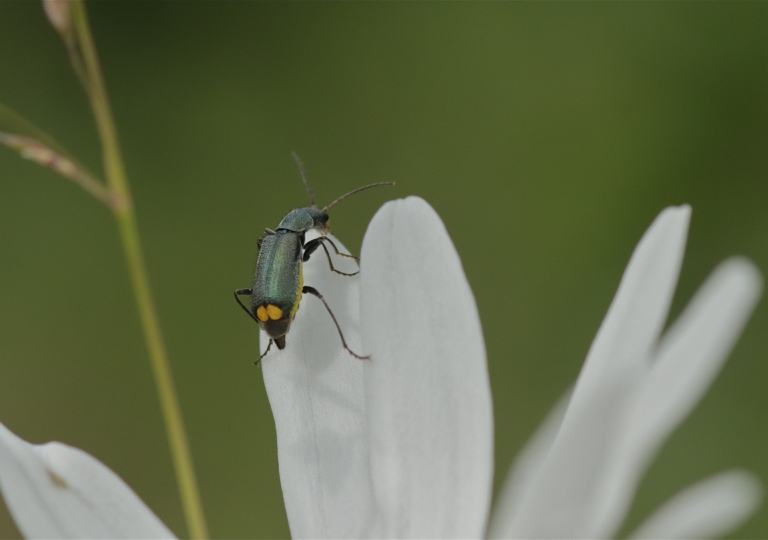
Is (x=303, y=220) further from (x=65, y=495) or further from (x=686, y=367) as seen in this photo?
(x=686, y=367)

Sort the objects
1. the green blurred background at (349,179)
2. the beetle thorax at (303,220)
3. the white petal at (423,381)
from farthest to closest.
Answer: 1. the green blurred background at (349,179)
2. the beetle thorax at (303,220)
3. the white petal at (423,381)

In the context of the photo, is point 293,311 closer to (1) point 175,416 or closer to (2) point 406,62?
(1) point 175,416

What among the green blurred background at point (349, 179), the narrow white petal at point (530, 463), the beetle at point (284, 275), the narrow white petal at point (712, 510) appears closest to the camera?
the narrow white petal at point (712, 510)

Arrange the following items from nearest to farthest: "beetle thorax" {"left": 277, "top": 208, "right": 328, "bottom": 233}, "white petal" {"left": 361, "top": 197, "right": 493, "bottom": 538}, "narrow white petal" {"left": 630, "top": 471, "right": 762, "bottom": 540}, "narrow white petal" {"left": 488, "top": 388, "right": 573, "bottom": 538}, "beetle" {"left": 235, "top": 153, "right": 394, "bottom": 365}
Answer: "narrow white petal" {"left": 630, "top": 471, "right": 762, "bottom": 540} → "narrow white petal" {"left": 488, "top": 388, "right": 573, "bottom": 538} → "white petal" {"left": 361, "top": 197, "right": 493, "bottom": 538} → "beetle" {"left": 235, "top": 153, "right": 394, "bottom": 365} → "beetle thorax" {"left": 277, "top": 208, "right": 328, "bottom": 233}

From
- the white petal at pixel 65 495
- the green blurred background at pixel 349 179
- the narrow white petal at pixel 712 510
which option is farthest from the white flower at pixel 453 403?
the green blurred background at pixel 349 179

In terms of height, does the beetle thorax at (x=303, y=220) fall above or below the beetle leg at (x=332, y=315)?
above

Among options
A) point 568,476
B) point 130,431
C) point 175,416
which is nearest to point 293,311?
point 175,416

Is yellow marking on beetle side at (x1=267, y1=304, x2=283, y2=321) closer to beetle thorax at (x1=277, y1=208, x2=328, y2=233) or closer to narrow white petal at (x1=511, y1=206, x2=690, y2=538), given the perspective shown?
beetle thorax at (x1=277, y1=208, x2=328, y2=233)

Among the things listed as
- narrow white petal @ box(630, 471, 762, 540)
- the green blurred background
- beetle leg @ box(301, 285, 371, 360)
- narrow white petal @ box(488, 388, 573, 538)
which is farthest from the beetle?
the green blurred background

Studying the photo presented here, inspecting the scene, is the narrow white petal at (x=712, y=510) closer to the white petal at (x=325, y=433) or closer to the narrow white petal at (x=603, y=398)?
the narrow white petal at (x=603, y=398)

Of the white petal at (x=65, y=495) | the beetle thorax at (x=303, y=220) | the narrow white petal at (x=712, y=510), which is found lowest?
the narrow white petal at (x=712, y=510)
